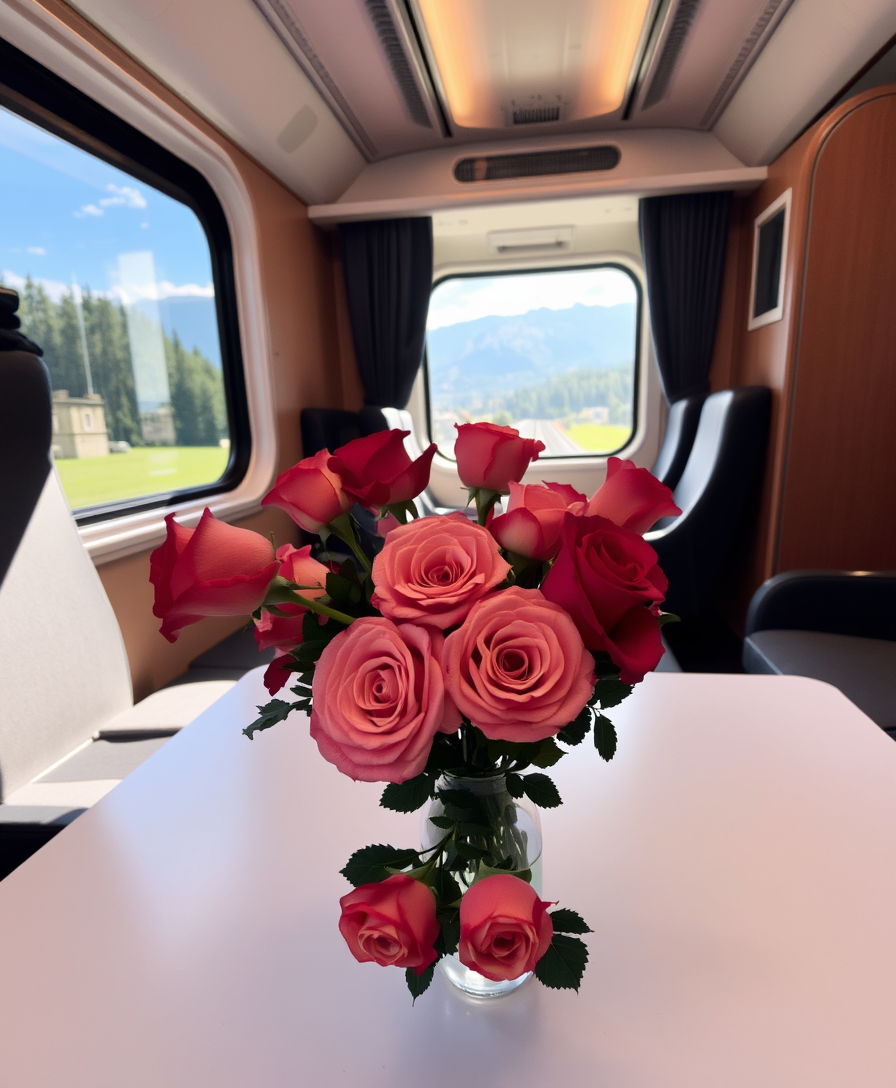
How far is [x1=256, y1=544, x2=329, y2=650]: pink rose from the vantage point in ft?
1.46

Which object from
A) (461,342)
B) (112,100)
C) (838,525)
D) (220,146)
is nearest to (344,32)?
(220,146)

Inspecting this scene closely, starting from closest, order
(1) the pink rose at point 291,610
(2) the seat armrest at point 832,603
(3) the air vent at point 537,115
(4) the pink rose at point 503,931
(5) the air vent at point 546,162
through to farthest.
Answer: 1. (4) the pink rose at point 503,931
2. (1) the pink rose at point 291,610
3. (2) the seat armrest at point 832,603
4. (3) the air vent at point 537,115
5. (5) the air vent at point 546,162

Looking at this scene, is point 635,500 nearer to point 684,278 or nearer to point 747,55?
point 747,55

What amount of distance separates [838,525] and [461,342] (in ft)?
8.03

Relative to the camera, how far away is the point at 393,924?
0.34 m

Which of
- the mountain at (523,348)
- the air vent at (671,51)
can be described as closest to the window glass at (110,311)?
the mountain at (523,348)

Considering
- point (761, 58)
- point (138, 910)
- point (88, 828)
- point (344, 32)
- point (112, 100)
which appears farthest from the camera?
point (761, 58)

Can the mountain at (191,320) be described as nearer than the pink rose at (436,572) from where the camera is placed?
No

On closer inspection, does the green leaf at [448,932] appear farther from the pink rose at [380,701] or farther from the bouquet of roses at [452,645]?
the pink rose at [380,701]

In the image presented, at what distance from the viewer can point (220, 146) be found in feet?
7.59

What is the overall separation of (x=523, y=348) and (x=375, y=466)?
149 inches

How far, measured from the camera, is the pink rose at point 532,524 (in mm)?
409

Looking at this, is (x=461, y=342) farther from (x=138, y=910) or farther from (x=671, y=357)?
(x=138, y=910)

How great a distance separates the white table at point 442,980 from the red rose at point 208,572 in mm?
311
